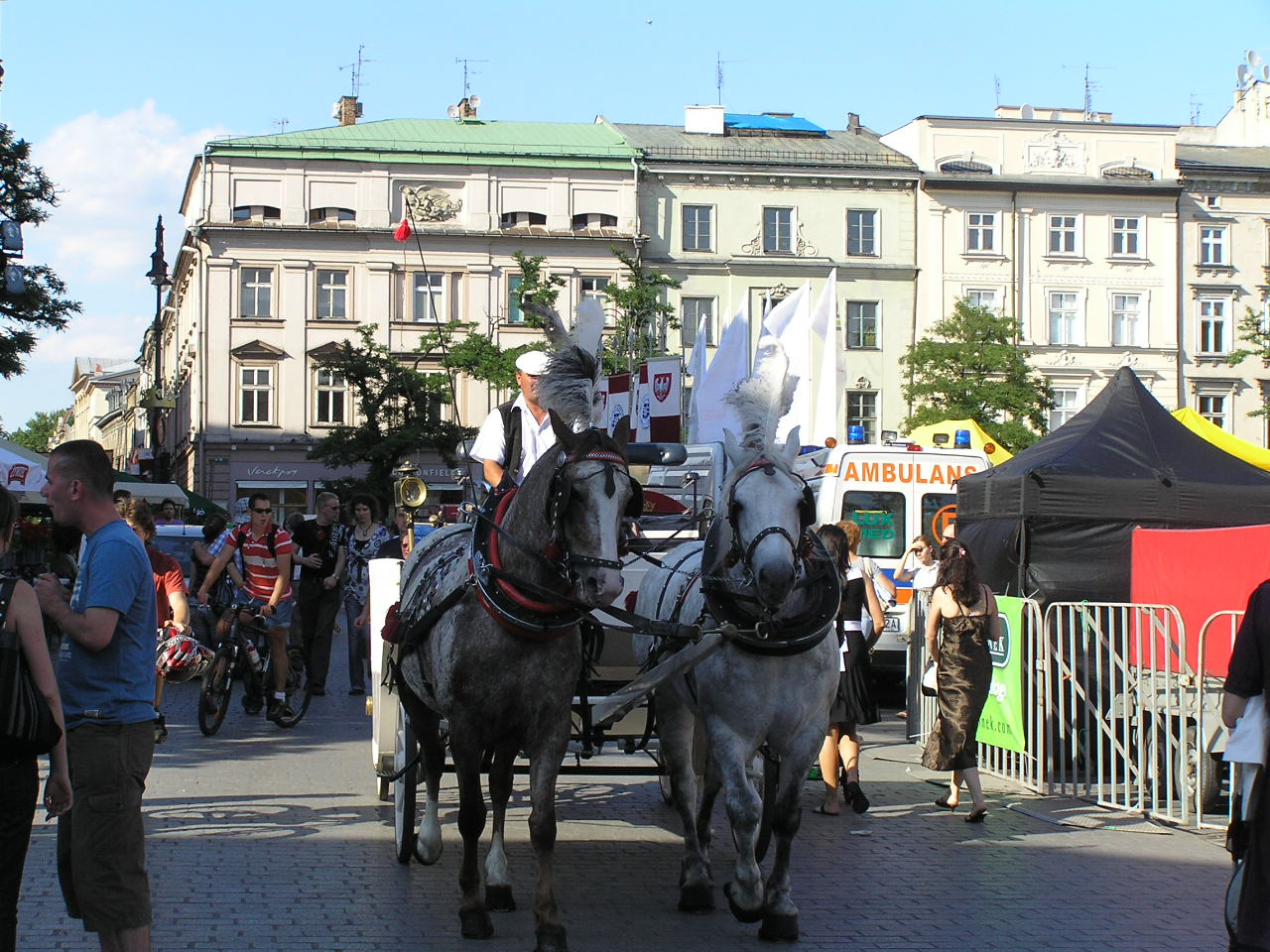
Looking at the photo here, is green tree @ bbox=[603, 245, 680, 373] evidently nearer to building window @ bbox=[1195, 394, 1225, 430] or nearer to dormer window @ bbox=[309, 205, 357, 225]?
dormer window @ bbox=[309, 205, 357, 225]

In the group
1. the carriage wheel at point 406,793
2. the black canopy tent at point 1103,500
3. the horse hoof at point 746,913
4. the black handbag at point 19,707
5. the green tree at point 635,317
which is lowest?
the horse hoof at point 746,913

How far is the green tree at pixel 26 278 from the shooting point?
3831 centimetres

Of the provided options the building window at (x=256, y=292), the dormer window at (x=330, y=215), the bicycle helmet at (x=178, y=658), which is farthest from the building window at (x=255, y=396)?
the bicycle helmet at (x=178, y=658)

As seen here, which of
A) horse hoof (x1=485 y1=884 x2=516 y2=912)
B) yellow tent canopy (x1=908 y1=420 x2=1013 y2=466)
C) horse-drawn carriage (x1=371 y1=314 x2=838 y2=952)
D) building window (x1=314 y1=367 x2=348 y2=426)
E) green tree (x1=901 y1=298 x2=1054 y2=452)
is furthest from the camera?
building window (x1=314 y1=367 x2=348 y2=426)

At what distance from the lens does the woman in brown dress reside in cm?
1048

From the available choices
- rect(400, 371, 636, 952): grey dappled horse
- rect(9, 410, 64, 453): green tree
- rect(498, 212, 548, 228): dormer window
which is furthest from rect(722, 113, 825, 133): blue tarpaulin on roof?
rect(9, 410, 64, 453): green tree

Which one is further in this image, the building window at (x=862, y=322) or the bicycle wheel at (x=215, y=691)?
the building window at (x=862, y=322)

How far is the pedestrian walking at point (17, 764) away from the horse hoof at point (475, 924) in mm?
2232

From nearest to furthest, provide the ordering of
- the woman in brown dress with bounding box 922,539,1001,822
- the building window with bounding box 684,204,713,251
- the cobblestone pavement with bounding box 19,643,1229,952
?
the cobblestone pavement with bounding box 19,643,1229,952, the woman in brown dress with bounding box 922,539,1001,822, the building window with bounding box 684,204,713,251

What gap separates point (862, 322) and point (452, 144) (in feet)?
57.9

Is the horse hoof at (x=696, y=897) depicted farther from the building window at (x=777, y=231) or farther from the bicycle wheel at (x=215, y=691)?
the building window at (x=777, y=231)

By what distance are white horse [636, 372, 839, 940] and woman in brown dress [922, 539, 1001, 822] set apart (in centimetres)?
322

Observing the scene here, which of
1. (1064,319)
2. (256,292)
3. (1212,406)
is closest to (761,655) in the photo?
(256,292)

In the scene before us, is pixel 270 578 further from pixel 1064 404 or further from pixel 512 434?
pixel 1064 404
